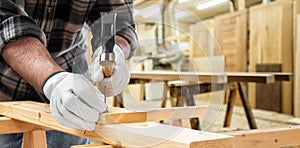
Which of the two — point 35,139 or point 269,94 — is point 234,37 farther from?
point 35,139

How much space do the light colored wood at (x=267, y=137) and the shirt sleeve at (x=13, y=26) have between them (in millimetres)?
538

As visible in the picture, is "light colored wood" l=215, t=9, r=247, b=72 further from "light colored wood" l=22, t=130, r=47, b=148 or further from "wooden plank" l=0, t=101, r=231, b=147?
"wooden plank" l=0, t=101, r=231, b=147

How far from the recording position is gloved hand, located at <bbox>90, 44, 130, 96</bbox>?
718 mm

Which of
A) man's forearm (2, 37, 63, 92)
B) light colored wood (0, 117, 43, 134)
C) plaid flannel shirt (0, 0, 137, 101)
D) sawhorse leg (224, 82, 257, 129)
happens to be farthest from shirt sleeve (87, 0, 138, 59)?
sawhorse leg (224, 82, 257, 129)

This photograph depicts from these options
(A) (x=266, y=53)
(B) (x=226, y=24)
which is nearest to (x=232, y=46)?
(B) (x=226, y=24)

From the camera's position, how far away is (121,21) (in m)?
0.72

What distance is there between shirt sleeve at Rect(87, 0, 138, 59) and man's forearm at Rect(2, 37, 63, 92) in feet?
0.39

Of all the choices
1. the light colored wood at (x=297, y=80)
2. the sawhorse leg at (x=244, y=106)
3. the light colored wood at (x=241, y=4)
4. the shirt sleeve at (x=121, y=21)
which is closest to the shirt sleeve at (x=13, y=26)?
the shirt sleeve at (x=121, y=21)

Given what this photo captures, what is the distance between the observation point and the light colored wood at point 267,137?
2.10 ft

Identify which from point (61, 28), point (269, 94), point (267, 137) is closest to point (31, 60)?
point (61, 28)

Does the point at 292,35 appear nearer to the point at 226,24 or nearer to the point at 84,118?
the point at 226,24

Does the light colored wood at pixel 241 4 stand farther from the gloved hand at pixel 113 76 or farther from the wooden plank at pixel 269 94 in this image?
the gloved hand at pixel 113 76

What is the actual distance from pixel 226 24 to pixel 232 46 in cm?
38

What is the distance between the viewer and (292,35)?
4.20 m
